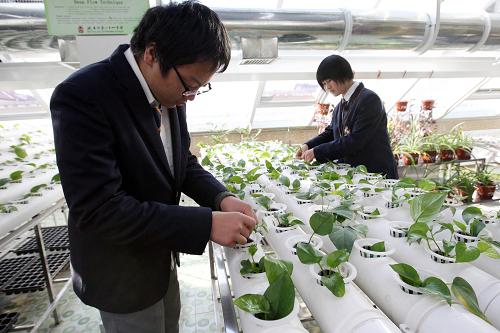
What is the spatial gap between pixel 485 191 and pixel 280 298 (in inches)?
123

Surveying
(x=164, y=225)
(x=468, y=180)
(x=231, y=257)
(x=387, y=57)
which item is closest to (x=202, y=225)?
(x=164, y=225)

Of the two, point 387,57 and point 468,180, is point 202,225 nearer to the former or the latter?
point 468,180

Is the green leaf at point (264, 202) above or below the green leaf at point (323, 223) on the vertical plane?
below

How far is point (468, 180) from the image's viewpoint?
9.37 ft

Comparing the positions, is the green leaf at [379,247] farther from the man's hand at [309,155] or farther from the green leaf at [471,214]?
the man's hand at [309,155]

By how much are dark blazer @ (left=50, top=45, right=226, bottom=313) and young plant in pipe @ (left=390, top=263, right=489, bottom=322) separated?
1.40 ft

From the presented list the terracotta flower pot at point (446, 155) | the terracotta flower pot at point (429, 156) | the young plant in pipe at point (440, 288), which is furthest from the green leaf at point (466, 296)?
the terracotta flower pot at point (446, 155)

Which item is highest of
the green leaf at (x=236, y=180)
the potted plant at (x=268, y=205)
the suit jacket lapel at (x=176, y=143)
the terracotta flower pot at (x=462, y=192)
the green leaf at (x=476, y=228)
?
the suit jacket lapel at (x=176, y=143)

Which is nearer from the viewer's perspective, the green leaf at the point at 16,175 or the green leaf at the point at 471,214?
the green leaf at the point at 471,214

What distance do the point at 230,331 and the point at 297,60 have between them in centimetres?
287

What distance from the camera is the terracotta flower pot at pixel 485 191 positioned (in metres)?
2.80

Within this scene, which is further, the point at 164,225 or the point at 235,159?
the point at 235,159

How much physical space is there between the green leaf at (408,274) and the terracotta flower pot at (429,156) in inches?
111

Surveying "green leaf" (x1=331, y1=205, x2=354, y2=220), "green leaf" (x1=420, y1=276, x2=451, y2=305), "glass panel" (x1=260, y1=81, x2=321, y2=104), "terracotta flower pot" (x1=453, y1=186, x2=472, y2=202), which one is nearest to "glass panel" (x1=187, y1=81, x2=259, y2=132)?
"glass panel" (x1=260, y1=81, x2=321, y2=104)
